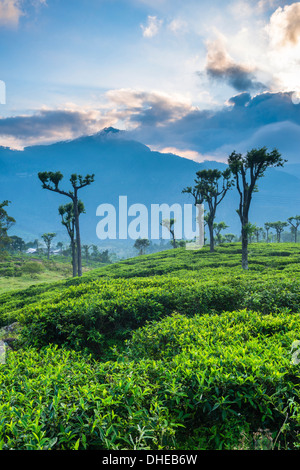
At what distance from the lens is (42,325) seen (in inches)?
227

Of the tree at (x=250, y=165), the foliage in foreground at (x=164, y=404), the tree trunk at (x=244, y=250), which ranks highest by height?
the tree at (x=250, y=165)

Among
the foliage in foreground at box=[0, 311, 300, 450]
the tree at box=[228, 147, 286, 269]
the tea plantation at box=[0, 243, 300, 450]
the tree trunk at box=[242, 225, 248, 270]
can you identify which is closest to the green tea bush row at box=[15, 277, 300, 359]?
the tea plantation at box=[0, 243, 300, 450]

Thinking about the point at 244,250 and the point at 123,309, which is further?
the point at 244,250

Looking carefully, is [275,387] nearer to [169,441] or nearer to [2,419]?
[169,441]

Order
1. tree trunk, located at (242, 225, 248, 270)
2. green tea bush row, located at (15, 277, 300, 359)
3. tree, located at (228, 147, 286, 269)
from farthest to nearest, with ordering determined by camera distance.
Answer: tree, located at (228, 147, 286, 269) < tree trunk, located at (242, 225, 248, 270) < green tea bush row, located at (15, 277, 300, 359)

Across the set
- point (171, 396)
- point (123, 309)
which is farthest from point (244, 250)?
point (171, 396)

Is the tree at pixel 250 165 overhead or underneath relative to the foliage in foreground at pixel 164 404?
overhead

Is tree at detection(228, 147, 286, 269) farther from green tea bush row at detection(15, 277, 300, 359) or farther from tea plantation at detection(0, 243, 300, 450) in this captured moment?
tea plantation at detection(0, 243, 300, 450)

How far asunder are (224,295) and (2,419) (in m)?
5.81

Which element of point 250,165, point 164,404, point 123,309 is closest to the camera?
point 164,404

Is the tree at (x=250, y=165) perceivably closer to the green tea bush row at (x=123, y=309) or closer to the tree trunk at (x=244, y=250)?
the tree trunk at (x=244, y=250)

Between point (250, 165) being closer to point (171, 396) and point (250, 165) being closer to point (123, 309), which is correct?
point (123, 309)

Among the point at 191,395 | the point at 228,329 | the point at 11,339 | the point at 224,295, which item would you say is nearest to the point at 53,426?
the point at 191,395

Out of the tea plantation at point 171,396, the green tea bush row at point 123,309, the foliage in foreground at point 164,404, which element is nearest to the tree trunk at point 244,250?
the green tea bush row at point 123,309
